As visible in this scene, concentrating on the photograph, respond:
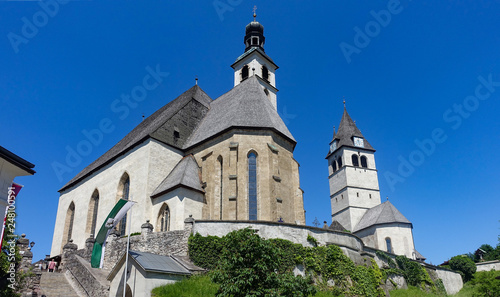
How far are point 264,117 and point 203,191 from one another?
7.48 metres

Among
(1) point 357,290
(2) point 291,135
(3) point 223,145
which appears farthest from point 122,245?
(2) point 291,135

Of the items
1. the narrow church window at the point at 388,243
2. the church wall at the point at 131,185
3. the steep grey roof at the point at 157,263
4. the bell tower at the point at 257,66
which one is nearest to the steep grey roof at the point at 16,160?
the steep grey roof at the point at 157,263

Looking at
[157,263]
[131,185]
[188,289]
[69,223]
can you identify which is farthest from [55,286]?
[69,223]

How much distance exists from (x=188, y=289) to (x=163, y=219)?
34.4 feet

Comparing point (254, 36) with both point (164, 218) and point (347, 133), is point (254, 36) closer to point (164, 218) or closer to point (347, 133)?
point (347, 133)

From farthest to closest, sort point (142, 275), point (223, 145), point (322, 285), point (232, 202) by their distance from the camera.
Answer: point (223, 145) < point (232, 202) < point (322, 285) < point (142, 275)

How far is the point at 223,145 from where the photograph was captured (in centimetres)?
2906

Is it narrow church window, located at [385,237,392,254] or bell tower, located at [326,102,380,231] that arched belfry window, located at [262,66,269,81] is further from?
narrow church window, located at [385,237,392,254]

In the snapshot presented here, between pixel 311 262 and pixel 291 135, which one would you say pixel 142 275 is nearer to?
pixel 311 262

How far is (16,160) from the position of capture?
25.5 feet

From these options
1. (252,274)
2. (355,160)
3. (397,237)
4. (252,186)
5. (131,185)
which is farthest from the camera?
(355,160)

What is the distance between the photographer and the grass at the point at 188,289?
53.2 ft

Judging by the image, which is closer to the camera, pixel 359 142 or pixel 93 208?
pixel 93 208

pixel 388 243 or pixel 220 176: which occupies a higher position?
pixel 220 176
